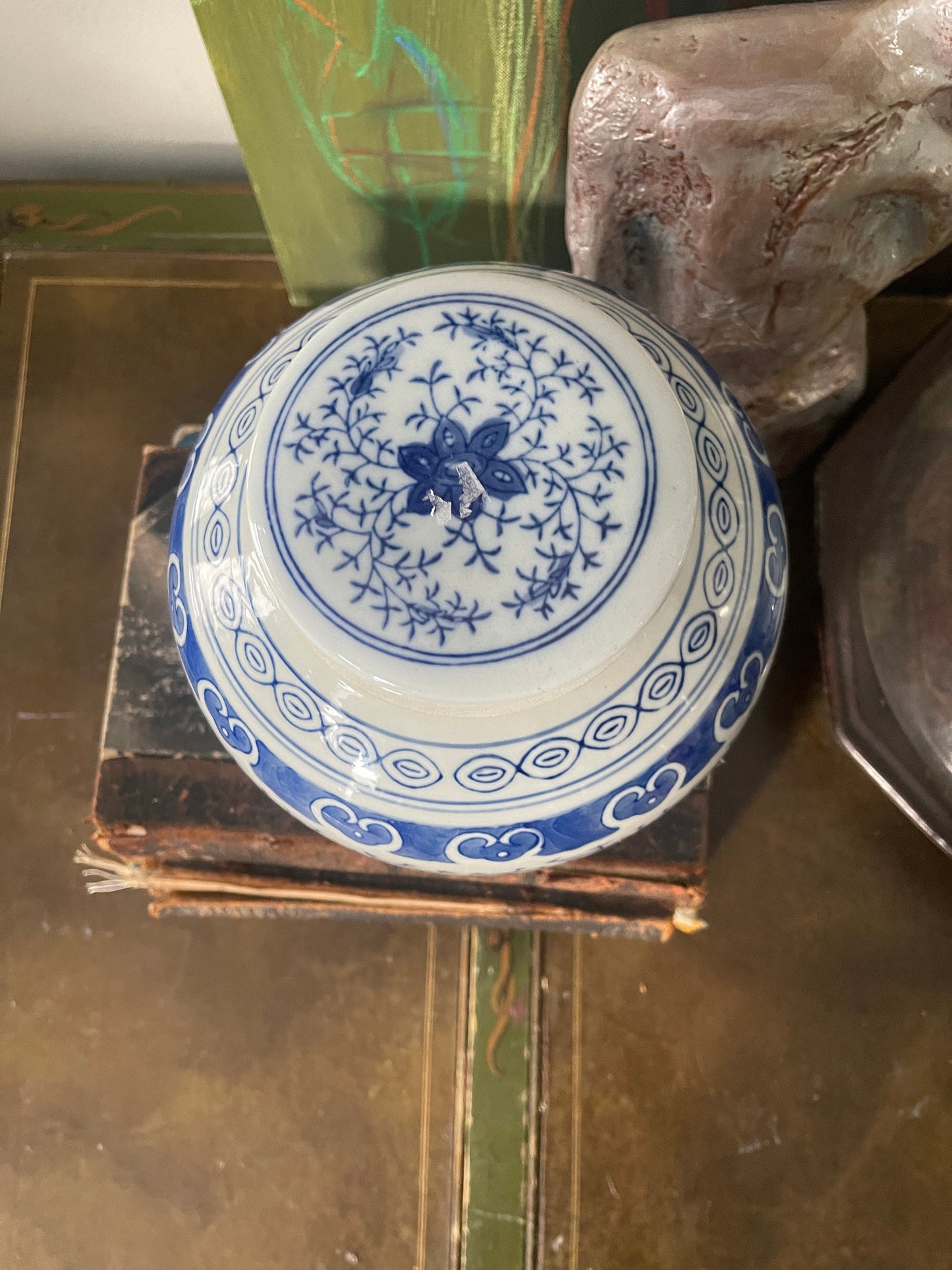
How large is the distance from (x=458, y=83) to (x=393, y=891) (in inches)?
28.3

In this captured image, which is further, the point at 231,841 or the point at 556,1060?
the point at 556,1060

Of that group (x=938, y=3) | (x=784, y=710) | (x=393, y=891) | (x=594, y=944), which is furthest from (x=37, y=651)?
(x=938, y=3)

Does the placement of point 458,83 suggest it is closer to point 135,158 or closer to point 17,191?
point 135,158

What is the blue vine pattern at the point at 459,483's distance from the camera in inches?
19.7

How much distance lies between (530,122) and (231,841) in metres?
0.70

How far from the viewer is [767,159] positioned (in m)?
0.66

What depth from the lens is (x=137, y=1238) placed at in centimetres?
105

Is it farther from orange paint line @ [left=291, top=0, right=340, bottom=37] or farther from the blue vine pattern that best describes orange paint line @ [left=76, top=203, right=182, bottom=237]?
the blue vine pattern

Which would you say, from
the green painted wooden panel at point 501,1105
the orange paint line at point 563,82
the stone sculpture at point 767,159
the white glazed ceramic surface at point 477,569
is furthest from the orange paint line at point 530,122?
the green painted wooden panel at point 501,1105

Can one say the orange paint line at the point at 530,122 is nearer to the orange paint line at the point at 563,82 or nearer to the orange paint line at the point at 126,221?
the orange paint line at the point at 563,82

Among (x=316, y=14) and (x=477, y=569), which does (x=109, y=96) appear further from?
(x=477, y=569)

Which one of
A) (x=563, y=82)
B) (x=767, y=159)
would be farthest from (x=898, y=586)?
(x=563, y=82)

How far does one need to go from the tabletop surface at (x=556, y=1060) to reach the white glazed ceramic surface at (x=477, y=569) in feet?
1.85

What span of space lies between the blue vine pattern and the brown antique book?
1.36 feet
